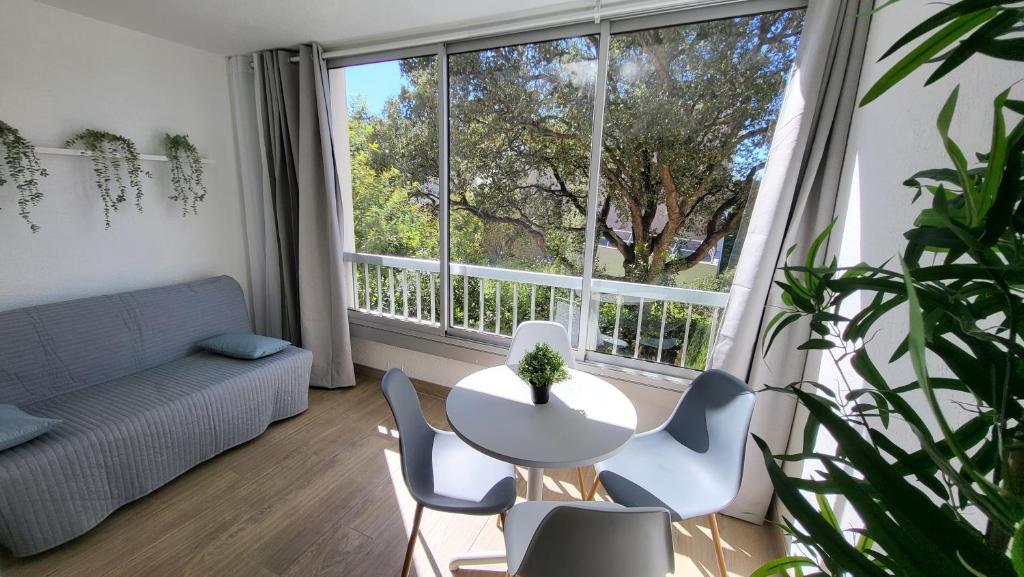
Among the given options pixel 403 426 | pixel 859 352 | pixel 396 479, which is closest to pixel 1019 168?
pixel 859 352

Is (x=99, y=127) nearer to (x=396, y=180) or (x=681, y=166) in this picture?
(x=396, y=180)

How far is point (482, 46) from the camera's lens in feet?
8.03

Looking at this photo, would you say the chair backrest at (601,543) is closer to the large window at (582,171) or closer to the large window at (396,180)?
the large window at (582,171)

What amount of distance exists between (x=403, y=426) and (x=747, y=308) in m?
1.61

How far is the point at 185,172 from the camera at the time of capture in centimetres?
282

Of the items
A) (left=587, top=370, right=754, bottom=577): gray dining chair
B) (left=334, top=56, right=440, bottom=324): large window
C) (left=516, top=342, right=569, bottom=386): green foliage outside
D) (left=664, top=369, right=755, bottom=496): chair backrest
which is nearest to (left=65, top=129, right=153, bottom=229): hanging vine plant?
(left=334, top=56, right=440, bottom=324): large window

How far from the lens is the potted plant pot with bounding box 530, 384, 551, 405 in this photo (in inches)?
62.7

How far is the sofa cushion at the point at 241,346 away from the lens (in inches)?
100.0

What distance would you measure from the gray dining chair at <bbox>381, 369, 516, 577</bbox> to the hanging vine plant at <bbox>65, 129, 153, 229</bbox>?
226 cm

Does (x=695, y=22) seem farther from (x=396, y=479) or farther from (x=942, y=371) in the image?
(x=396, y=479)

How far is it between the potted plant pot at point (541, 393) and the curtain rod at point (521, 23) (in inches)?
73.5

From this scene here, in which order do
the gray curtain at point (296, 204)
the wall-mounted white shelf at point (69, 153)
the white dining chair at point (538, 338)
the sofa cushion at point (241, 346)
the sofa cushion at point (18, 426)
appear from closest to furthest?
the sofa cushion at point (18, 426)
the wall-mounted white shelf at point (69, 153)
the white dining chair at point (538, 338)
the sofa cushion at point (241, 346)
the gray curtain at point (296, 204)

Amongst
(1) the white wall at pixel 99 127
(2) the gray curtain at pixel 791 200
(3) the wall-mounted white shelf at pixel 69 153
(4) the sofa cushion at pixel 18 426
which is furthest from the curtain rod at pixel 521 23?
(4) the sofa cushion at pixel 18 426

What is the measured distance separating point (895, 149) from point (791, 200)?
491 mm
